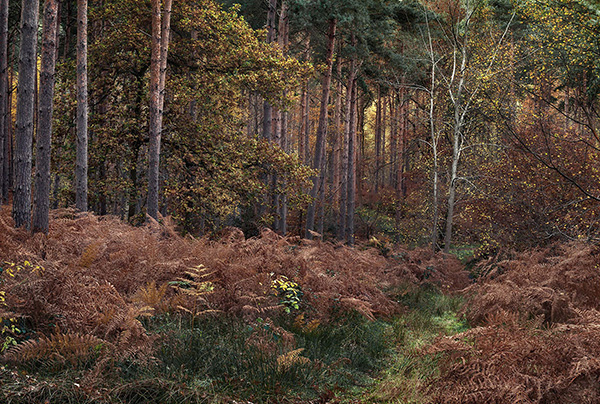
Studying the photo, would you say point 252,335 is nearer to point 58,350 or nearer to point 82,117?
point 58,350

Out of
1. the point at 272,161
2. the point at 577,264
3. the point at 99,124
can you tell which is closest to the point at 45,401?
the point at 577,264

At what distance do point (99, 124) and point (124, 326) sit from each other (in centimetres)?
1092

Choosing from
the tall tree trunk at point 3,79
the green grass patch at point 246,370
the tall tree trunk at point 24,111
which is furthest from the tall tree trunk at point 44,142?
the tall tree trunk at point 3,79

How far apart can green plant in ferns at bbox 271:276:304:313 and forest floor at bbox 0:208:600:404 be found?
29 mm

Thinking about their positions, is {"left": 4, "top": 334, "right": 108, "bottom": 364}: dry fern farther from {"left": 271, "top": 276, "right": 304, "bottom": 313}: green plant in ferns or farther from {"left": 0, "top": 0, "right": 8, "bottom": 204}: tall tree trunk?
{"left": 0, "top": 0, "right": 8, "bottom": 204}: tall tree trunk

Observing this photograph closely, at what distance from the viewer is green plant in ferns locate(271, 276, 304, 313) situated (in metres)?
5.68

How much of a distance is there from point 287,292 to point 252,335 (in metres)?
1.40

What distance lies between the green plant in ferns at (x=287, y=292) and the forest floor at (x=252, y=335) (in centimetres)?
3

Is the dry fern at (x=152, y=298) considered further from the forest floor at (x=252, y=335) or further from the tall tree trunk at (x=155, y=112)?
the tall tree trunk at (x=155, y=112)

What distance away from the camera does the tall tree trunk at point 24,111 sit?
22.9ft

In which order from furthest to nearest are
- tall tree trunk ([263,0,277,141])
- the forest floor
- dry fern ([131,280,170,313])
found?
1. tall tree trunk ([263,0,277,141])
2. dry fern ([131,280,170,313])
3. the forest floor

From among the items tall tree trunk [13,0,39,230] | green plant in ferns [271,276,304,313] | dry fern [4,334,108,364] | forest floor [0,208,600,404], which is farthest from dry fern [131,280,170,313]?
tall tree trunk [13,0,39,230]

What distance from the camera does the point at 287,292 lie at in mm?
5961

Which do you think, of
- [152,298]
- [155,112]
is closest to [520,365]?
[152,298]
